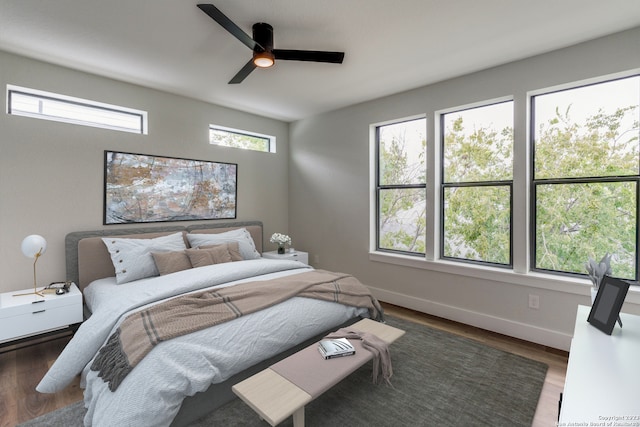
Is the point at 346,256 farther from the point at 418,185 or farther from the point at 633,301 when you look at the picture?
the point at 633,301

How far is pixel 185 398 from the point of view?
1.70m

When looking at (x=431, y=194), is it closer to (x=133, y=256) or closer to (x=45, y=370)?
(x=133, y=256)

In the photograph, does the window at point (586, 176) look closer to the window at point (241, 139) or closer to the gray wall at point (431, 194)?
the gray wall at point (431, 194)

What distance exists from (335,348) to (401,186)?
98.7 inches

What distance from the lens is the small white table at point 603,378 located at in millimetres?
850

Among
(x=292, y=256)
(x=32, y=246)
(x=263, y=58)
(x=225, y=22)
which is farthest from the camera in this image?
(x=292, y=256)

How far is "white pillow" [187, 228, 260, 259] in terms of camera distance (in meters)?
3.56

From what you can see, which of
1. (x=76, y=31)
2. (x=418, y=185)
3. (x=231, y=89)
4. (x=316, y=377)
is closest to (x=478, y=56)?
(x=418, y=185)

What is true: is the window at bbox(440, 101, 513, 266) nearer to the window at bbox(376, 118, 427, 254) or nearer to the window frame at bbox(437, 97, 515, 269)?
the window frame at bbox(437, 97, 515, 269)

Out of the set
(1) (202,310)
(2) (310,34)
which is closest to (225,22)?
(2) (310,34)

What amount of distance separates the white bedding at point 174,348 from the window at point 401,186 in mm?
1464

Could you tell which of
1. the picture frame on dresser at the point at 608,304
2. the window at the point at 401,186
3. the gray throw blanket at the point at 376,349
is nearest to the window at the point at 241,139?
the window at the point at 401,186

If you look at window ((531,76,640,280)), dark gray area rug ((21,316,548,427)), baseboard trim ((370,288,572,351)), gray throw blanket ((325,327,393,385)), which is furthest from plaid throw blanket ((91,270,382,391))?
window ((531,76,640,280))

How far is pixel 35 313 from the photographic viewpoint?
8.02ft
